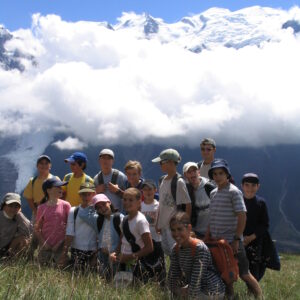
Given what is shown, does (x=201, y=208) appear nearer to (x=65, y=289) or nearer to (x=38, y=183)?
(x=65, y=289)

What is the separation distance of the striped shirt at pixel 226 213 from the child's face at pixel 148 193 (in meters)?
1.55

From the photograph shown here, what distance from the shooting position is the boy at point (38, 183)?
8.55 metres

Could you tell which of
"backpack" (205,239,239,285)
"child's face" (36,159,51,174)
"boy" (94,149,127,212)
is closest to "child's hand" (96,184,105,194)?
"boy" (94,149,127,212)

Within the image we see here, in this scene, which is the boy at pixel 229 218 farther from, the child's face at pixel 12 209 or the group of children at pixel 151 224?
the child's face at pixel 12 209

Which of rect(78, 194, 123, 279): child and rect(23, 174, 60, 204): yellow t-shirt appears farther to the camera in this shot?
rect(23, 174, 60, 204): yellow t-shirt

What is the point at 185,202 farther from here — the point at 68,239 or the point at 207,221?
the point at 68,239

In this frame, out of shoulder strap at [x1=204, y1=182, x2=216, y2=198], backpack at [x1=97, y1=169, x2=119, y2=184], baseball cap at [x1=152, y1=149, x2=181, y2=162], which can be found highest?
baseball cap at [x1=152, y1=149, x2=181, y2=162]

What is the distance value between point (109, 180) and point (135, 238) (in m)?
1.88

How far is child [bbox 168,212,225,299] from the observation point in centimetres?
552

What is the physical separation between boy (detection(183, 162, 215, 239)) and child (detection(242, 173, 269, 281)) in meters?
0.64

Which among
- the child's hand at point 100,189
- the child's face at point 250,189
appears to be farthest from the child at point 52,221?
the child's face at point 250,189

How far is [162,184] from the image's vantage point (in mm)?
7469

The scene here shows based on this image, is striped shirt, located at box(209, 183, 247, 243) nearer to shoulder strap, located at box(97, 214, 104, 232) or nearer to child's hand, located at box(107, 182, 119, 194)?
shoulder strap, located at box(97, 214, 104, 232)

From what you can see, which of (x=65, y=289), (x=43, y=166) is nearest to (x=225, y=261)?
(x=65, y=289)
